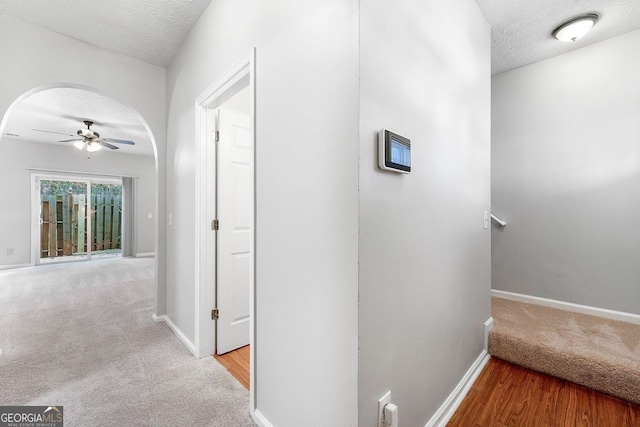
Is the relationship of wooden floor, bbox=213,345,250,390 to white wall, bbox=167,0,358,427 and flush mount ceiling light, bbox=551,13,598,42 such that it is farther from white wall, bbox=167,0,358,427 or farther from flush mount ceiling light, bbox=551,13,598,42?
flush mount ceiling light, bbox=551,13,598,42

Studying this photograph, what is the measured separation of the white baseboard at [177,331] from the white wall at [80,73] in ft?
0.28

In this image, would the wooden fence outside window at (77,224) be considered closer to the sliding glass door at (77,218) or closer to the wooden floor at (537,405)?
the sliding glass door at (77,218)

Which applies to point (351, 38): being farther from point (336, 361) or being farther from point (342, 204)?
point (336, 361)

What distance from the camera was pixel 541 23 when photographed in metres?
2.09

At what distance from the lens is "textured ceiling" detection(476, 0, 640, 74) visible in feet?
6.24

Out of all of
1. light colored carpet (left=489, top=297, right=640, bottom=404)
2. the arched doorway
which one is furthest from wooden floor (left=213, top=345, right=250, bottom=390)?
the arched doorway

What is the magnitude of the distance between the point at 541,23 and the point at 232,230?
3044mm

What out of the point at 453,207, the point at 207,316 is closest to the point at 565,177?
the point at 453,207

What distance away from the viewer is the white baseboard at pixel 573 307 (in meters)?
2.23

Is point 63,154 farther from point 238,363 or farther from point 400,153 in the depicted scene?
point 400,153

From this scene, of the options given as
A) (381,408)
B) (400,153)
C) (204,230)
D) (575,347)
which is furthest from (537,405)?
(204,230)

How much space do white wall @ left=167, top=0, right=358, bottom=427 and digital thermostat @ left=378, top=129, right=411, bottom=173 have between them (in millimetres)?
123

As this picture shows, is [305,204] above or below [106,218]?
above

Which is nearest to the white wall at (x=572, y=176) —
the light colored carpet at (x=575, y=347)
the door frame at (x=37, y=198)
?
the light colored carpet at (x=575, y=347)
